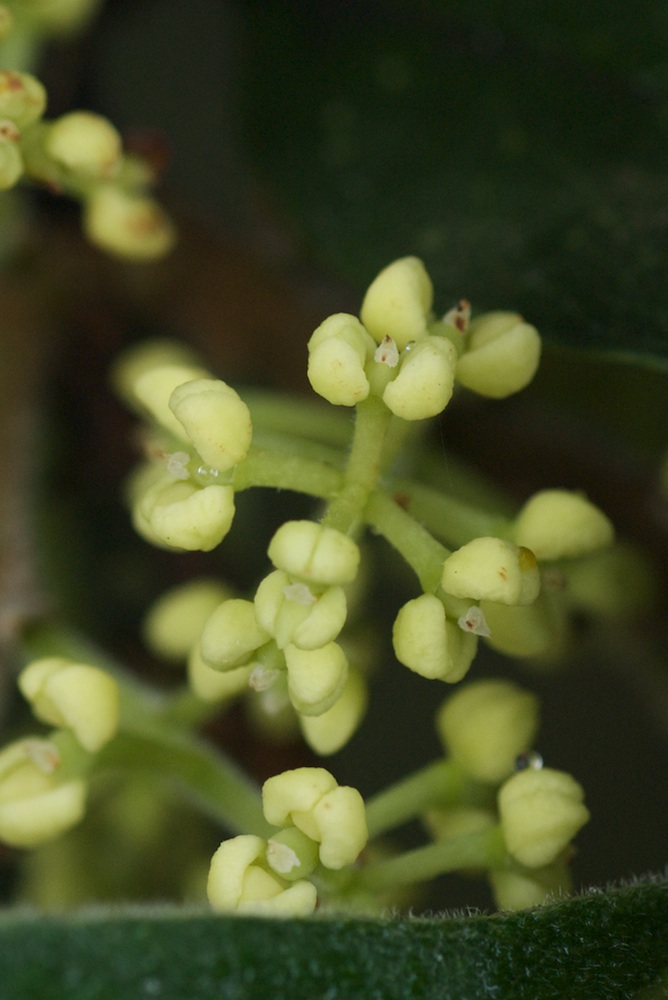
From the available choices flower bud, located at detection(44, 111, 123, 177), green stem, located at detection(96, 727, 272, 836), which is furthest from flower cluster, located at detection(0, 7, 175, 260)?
green stem, located at detection(96, 727, 272, 836)

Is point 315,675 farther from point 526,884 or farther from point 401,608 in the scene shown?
point 526,884

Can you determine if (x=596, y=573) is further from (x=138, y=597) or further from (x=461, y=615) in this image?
(x=138, y=597)

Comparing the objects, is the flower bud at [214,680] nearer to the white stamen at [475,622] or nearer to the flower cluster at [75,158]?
the white stamen at [475,622]

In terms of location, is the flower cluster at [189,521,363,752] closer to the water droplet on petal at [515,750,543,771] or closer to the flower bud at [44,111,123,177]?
the water droplet on petal at [515,750,543,771]

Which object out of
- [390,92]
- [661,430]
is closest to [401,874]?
[661,430]

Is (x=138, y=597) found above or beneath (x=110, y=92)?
beneath
